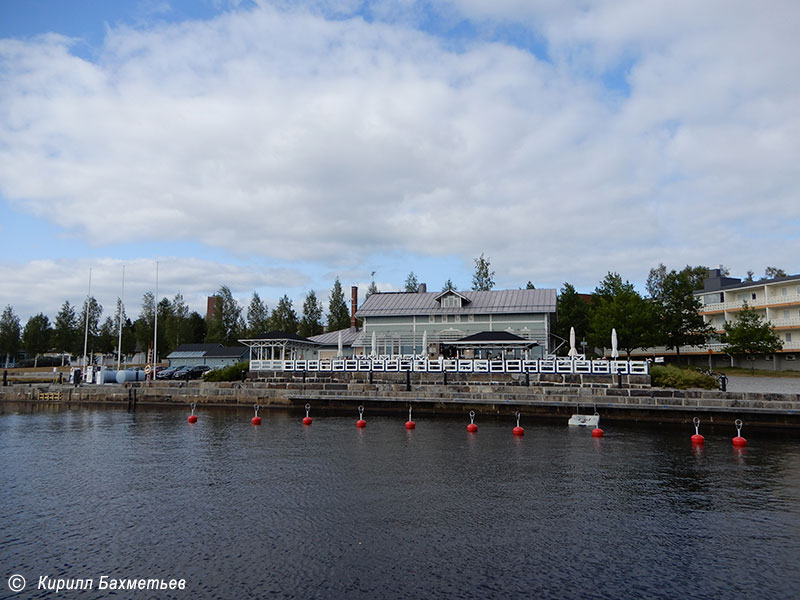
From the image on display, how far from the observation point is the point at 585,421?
3000cm

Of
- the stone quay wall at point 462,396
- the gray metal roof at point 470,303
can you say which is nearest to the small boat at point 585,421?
the stone quay wall at point 462,396

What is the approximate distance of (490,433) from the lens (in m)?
28.4

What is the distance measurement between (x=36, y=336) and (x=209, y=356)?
45.4 metres

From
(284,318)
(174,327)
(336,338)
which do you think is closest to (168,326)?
(174,327)

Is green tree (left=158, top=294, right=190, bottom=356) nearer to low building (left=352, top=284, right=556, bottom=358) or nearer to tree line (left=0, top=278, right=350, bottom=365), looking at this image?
tree line (left=0, top=278, right=350, bottom=365)

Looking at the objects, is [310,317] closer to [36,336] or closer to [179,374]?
[179,374]

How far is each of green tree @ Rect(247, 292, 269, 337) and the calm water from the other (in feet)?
217

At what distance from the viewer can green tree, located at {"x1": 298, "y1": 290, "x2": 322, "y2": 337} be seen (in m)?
86.9

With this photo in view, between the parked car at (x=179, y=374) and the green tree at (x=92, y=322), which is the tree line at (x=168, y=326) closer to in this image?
the green tree at (x=92, y=322)

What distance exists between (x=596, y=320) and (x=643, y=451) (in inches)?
1562

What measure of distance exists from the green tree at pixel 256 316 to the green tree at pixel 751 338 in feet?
217

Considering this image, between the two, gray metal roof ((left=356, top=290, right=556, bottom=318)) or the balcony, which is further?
the balcony

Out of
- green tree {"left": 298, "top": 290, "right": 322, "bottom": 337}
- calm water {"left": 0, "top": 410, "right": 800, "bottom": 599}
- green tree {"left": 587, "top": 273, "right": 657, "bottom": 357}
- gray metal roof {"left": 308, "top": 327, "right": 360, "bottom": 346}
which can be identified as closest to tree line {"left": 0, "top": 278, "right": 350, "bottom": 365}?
green tree {"left": 298, "top": 290, "right": 322, "bottom": 337}

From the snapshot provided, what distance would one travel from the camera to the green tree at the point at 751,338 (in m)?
54.5
